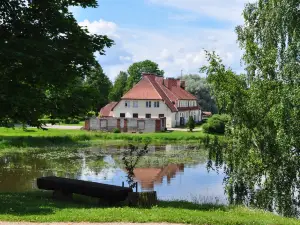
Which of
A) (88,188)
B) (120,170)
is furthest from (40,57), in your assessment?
(120,170)

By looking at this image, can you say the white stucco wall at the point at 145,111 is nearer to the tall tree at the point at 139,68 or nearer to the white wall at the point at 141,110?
the white wall at the point at 141,110

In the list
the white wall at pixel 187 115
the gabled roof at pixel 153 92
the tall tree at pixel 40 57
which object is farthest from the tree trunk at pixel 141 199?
the white wall at pixel 187 115

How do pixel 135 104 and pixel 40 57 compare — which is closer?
pixel 40 57

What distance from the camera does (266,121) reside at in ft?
54.3

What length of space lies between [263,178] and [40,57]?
9732 mm

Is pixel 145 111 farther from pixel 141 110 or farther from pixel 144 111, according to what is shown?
pixel 141 110

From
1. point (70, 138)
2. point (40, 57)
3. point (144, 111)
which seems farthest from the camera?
point (144, 111)

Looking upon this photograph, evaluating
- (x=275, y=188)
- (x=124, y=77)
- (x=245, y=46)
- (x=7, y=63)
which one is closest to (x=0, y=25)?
(x=7, y=63)

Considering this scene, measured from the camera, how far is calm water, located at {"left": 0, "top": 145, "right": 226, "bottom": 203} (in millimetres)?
23155

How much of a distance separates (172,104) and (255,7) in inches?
1922

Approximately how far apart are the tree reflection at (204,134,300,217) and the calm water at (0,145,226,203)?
2075 mm

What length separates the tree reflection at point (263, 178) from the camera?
1647 centimetres

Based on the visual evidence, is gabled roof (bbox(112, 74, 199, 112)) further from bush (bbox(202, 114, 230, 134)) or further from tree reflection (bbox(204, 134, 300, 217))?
tree reflection (bbox(204, 134, 300, 217))

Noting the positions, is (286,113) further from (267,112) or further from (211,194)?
(211,194)
